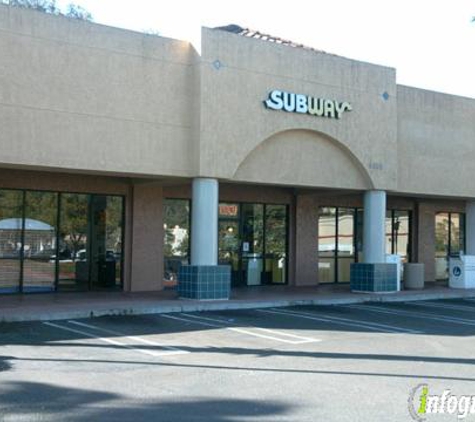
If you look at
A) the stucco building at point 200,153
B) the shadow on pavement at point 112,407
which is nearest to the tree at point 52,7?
the stucco building at point 200,153

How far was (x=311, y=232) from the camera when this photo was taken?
24344 millimetres

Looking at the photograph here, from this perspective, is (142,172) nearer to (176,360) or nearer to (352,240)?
(176,360)

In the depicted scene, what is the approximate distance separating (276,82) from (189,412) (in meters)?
12.9

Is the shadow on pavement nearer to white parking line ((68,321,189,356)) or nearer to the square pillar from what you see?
white parking line ((68,321,189,356))

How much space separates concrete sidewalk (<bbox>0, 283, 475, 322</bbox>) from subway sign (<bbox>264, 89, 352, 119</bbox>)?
16.3 feet

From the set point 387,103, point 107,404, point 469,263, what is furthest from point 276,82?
point 107,404

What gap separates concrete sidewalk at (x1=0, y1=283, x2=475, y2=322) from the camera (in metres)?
14.8

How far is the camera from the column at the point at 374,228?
2150cm

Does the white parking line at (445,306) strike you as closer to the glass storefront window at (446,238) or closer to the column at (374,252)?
the column at (374,252)

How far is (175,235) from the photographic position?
21141mm

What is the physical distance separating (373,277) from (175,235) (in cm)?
591

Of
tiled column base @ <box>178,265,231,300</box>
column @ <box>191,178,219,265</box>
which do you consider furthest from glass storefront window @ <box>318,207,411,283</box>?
column @ <box>191,178,219,265</box>

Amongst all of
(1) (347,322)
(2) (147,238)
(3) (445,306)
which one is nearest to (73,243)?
(2) (147,238)
